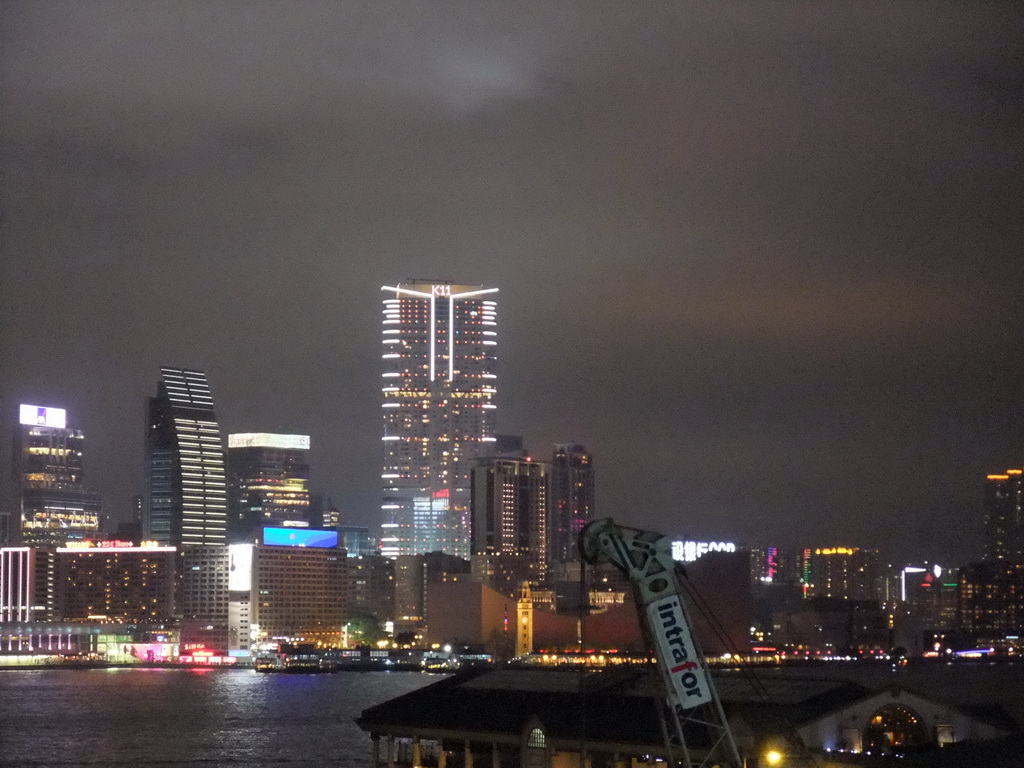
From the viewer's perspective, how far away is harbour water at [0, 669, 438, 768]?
5372 centimetres

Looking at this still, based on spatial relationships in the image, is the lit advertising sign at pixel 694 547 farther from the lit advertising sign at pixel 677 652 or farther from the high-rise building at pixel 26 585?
the lit advertising sign at pixel 677 652

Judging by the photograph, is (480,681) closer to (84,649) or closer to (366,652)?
(366,652)

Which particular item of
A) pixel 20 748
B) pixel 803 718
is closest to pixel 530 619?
pixel 20 748

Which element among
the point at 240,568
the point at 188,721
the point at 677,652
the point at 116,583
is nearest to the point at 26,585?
the point at 116,583

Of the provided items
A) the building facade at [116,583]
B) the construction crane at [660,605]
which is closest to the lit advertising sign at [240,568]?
the building facade at [116,583]

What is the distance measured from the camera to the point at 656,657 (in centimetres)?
2294

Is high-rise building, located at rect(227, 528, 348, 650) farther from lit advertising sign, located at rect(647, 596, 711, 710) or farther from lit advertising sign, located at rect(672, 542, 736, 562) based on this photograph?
lit advertising sign, located at rect(647, 596, 711, 710)

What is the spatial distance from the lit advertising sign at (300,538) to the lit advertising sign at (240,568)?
248 centimetres

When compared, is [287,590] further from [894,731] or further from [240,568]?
[894,731]

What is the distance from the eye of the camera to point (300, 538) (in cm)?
18288

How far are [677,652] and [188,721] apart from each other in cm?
5271

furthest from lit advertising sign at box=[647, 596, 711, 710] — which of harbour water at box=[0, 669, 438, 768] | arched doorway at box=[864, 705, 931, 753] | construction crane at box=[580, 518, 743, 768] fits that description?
harbour water at box=[0, 669, 438, 768]

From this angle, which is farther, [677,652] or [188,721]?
[188,721]

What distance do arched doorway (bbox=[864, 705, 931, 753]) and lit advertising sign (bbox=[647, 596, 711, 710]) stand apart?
10845 mm
